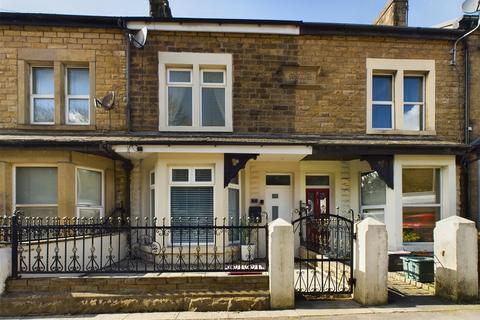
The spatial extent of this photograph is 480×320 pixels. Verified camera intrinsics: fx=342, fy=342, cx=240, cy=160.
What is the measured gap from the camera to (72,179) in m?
8.49

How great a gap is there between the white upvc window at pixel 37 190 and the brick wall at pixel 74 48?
52.1 inches

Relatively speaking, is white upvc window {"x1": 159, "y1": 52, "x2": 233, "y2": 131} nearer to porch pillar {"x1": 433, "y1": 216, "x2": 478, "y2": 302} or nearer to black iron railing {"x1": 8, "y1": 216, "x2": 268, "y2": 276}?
black iron railing {"x1": 8, "y1": 216, "x2": 268, "y2": 276}

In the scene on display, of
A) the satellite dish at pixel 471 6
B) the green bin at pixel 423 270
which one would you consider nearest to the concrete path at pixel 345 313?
the green bin at pixel 423 270

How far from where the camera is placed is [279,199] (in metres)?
10.4

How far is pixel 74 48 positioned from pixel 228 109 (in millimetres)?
4448

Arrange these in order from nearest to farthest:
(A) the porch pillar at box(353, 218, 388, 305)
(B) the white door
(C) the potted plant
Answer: (A) the porch pillar at box(353, 218, 388, 305)
(C) the potted plant
(B) the white door

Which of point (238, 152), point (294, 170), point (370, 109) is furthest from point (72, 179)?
point (370, 109)

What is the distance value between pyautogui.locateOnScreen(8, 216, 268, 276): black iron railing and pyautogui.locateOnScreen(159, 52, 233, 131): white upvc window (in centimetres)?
273

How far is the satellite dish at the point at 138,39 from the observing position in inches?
357

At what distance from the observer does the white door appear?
33.9 feet

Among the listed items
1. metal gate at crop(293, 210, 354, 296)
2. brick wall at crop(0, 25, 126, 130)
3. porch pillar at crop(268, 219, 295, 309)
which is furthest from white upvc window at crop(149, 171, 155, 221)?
porch pillar at crop(268, 219, 295, 309)

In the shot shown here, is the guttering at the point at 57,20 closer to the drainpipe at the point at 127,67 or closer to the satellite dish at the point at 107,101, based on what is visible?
the drainpipe at the point at 127,67

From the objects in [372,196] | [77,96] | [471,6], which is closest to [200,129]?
[77,96]

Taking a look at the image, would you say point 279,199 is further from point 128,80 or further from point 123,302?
point 123,302
